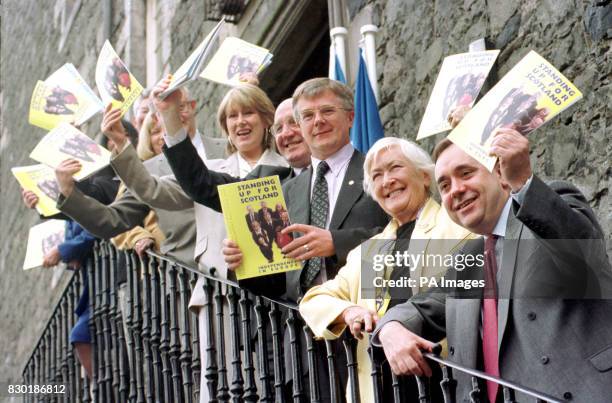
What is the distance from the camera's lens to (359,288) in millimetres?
4082

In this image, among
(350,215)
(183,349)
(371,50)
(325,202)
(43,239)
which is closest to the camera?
(350,215)

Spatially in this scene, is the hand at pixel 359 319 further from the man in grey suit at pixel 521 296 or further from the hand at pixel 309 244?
the hand at pixel 309 244

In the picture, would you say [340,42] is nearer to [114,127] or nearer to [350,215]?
[114,127]

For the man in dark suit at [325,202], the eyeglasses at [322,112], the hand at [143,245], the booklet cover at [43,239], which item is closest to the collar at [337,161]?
the man in dark suit at [325,202]

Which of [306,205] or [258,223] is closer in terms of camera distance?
[258,223]

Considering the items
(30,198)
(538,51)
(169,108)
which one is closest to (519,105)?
(538,51)

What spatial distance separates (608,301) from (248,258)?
5.25ft

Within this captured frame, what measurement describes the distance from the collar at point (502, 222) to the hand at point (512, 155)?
248 mm

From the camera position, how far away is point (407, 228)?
4.13 meters

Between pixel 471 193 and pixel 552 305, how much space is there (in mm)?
508

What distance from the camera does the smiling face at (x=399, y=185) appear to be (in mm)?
4133

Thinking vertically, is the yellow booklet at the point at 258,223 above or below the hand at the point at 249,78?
below

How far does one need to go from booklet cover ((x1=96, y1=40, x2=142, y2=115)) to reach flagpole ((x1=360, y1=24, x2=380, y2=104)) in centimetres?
154

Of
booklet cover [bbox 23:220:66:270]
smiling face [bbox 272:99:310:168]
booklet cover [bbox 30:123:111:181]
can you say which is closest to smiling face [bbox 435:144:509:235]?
smiling face [bbox 272:99:310:168]
